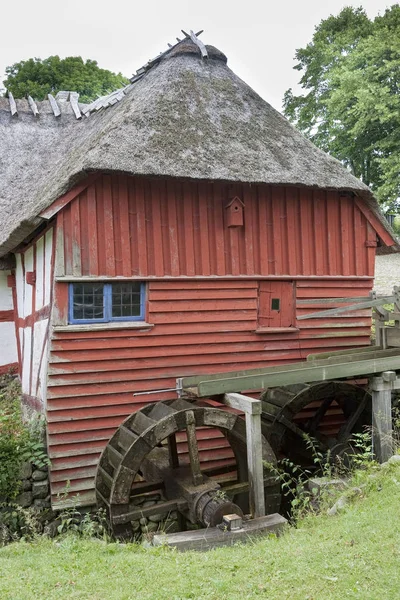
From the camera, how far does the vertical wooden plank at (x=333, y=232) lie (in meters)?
9.34

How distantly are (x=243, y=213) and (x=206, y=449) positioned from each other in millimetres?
3820

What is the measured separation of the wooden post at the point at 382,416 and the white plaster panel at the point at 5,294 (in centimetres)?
734

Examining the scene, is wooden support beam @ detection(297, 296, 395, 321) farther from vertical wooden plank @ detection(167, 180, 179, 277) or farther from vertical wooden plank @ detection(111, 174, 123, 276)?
vertical wooden plank @ detection(111, 174, 123, 276)

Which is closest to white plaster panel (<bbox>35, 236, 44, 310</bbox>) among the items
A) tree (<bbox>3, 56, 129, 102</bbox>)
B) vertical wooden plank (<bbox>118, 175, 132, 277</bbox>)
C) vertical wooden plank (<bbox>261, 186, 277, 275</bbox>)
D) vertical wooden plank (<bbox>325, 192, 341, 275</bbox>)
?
vertical wooden plank (<bbox>118, 175, 132, 277</bbox>)

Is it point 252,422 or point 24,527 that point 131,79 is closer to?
point 252,422

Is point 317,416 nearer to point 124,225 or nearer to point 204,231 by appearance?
A: point 204,231

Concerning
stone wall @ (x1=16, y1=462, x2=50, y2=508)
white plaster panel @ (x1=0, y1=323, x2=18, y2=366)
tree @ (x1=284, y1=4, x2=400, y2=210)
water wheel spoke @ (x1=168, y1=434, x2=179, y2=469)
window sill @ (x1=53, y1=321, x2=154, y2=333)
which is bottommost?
stone wall @ (x1=16, y1=462, x2=50, y2=508)

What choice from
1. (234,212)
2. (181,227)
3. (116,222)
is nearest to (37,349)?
(116,222)

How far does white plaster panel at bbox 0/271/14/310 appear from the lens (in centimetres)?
1103

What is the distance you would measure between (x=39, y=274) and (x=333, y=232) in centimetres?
505

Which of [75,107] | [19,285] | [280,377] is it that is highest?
[75,107]

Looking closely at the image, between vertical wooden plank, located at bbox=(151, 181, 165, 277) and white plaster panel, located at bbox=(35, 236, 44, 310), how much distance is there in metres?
1.88

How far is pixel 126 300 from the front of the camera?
7988 mm

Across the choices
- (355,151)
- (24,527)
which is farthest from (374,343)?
(355,151)
